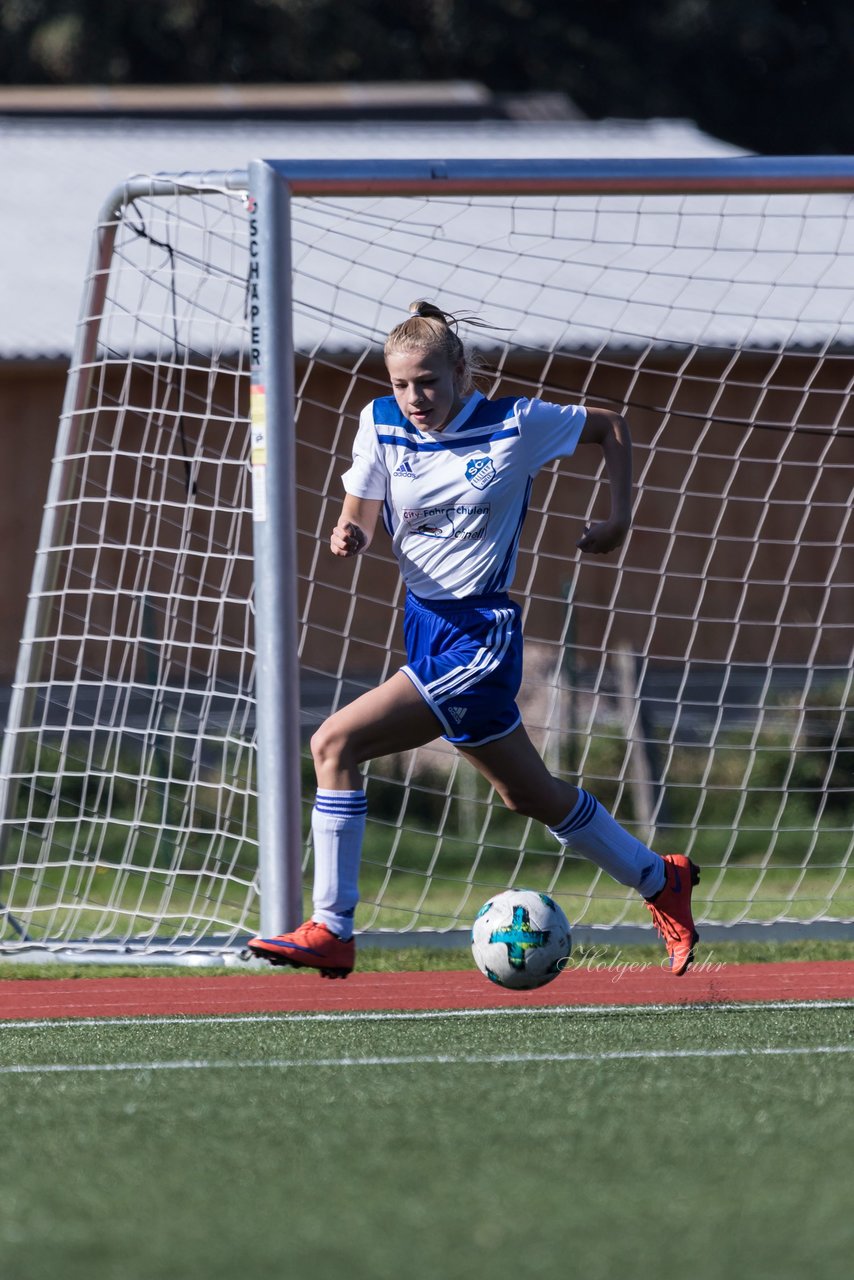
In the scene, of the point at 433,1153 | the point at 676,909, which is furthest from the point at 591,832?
the point at 433,1153

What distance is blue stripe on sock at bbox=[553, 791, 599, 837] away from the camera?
5000 mm

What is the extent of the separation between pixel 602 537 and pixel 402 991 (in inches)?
63.7

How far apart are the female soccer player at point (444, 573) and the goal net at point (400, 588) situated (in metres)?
0.69

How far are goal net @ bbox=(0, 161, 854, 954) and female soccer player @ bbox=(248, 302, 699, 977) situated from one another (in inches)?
27.2

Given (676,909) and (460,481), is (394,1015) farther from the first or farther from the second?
(460,481)

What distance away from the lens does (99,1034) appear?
463 centimetres

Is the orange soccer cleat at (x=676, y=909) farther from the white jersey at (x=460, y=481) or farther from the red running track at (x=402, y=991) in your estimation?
the white jersey at (x=460, y=481)

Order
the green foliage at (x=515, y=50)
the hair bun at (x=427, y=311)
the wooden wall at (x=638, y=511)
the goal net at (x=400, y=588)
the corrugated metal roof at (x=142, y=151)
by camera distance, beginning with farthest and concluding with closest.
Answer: the green foliage at (x=515, y=50) → the corrugated metal roof at (x=142, y=151) → the wooden wall at (x=638, y=511) → the goal net at (x=400, y=588) → the hair bun at (x=427, y=311)

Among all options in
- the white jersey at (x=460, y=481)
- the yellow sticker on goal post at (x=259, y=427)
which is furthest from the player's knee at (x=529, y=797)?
the yellow sticker on goal post at (x=259, y=427)

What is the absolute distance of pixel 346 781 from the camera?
189 inches

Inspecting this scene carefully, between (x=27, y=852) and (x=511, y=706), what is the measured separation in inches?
193

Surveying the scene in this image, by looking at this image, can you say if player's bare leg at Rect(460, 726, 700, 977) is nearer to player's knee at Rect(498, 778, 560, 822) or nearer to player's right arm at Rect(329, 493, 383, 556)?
player's knee at Rect(498, 778, 560, 822)

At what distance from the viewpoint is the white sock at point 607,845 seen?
5008mm

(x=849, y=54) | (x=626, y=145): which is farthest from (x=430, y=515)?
(x=849, y=54)
